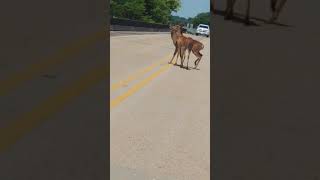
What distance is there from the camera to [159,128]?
7215 millimetres

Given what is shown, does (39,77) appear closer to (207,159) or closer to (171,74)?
(207,159)

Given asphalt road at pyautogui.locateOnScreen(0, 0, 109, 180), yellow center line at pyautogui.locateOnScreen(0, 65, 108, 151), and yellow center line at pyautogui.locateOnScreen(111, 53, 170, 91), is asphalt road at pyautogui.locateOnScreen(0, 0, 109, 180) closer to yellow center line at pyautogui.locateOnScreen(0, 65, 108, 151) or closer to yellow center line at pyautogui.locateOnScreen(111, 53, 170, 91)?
yellow center line at pyautogui.locateOnScreen(0, 65, 108, 151)

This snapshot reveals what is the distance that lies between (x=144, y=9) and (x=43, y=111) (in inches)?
4816

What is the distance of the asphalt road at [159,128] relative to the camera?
527cm

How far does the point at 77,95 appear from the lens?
8.34 meters

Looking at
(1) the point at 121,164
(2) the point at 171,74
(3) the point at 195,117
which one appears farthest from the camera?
(2) the point at 171,74
